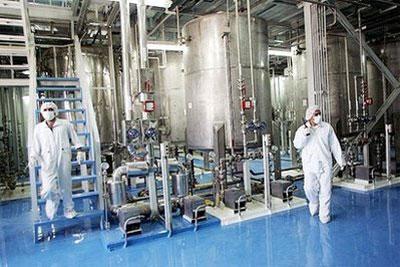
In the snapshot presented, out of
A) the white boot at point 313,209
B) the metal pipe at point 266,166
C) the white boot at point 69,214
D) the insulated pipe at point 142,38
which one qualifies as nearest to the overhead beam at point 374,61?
the white boot at point 313,209

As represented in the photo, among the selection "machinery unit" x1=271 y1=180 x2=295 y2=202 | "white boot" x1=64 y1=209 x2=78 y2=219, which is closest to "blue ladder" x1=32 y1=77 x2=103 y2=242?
"white boot" x1=64 y1=209 x2=78 y2=219

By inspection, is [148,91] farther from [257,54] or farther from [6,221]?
[6,221]

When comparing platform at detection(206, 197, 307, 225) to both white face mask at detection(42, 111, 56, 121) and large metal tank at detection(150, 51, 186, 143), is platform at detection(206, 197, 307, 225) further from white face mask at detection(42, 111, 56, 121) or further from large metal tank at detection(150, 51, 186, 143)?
large metal tank at detection(150, 51, 186, 143)

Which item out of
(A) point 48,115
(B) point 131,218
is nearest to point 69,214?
(B) point 131,218

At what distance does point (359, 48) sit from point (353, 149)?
6.43 feet

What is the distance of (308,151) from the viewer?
4062mm

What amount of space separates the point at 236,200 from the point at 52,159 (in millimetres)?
2340

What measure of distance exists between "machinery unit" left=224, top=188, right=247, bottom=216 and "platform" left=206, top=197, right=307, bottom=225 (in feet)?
0.21

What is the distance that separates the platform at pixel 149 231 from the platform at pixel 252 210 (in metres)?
A: 0.14

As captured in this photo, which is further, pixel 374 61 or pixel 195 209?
pixel 374 61

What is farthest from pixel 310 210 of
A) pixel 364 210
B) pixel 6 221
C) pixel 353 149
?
pixel 6 221

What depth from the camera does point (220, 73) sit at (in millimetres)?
4855

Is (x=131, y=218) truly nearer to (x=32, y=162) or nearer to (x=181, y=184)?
(x=181, y=184)

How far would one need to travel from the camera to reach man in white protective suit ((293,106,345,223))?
3936 mm
